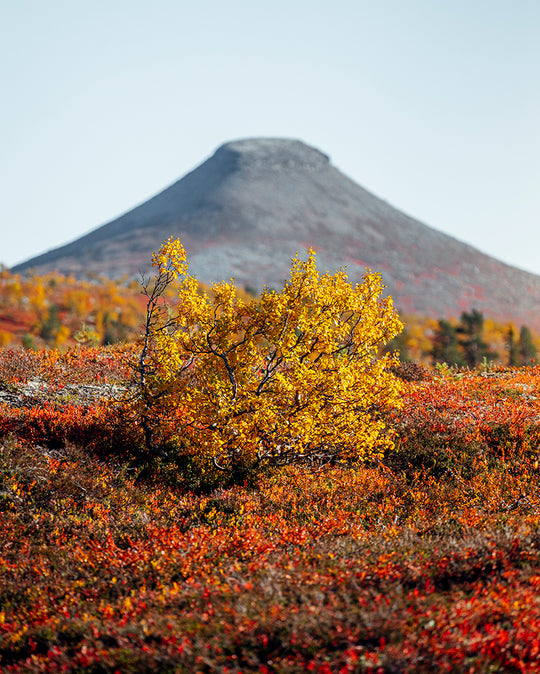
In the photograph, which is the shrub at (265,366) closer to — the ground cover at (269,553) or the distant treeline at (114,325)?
the ground cover at (269,553)

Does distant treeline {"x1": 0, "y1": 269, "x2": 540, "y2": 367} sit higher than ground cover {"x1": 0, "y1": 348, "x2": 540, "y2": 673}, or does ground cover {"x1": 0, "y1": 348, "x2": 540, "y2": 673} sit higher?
distant treeline {"x1": 0, "y1": 269, "x2": 540, "y2": 367}

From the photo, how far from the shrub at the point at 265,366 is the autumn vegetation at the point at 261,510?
6 centimetres

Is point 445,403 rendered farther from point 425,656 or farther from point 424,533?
point 425,656

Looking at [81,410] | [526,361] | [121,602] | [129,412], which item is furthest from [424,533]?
[526,361]

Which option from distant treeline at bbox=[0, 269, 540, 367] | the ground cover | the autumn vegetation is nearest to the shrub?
the autumn vegetation

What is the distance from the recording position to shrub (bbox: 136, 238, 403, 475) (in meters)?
13.0

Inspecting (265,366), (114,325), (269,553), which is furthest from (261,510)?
(114,325)

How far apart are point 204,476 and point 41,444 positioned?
4.37 meters

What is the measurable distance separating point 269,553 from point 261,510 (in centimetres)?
262

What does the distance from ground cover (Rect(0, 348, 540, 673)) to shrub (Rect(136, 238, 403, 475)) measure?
3.67 feet

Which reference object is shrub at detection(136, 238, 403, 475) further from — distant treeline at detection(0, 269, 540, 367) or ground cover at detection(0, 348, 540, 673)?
distant treeline at detection(0, 269, 540, 367)

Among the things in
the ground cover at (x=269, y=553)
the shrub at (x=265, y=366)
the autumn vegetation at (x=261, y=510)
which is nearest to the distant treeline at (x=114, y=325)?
the autumn vegetation at (x=261, y=510)

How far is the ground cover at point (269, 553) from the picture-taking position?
5844 millimetres

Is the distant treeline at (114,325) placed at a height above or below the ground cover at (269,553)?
above
